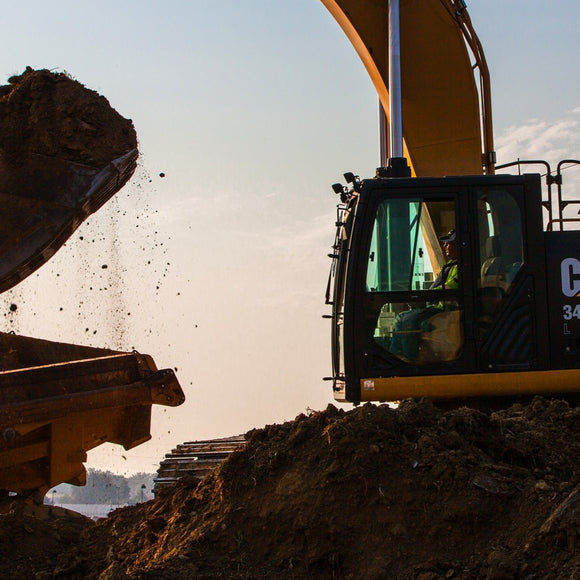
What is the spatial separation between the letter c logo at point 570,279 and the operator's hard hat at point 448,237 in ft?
2.71

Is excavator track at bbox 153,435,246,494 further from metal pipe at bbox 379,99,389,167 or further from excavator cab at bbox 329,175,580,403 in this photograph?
metal pipe at bbox 379,99,389,167

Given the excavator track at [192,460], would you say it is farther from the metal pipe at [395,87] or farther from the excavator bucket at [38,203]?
the metal pipe at [395,87]

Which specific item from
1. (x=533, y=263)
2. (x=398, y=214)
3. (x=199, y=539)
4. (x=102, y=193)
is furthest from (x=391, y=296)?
(x=199, y=539)

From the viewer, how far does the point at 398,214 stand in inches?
254

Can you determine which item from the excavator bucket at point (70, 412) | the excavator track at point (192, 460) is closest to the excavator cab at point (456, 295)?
the excavator track at point (192, 460)

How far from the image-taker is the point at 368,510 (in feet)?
14.2

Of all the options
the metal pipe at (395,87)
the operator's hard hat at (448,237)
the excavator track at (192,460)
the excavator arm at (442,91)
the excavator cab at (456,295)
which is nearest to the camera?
the excavator cab at (456,295)

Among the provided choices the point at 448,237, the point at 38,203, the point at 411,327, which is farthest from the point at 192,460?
the point at 448,237

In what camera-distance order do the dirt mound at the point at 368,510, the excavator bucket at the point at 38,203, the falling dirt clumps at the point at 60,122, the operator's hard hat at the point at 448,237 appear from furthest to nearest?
the operator's hard hat at the point at 448,237
the falling dirt clumps at the point at 60,122
the excavator bucket at the point at 38,203
the dirt mound at the point at 368,510

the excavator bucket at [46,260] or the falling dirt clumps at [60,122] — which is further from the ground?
the falling dirt clumps at [60,122]

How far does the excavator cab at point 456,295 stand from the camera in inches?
249

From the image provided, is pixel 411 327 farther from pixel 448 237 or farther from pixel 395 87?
pixel 395 87

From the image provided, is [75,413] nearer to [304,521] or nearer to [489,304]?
[304,521]

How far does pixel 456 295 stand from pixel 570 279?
2.85 feet
